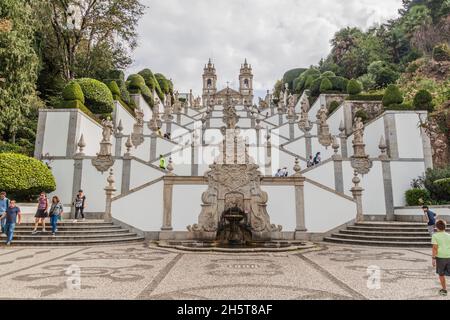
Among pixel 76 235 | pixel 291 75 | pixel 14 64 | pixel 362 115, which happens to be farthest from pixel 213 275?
pixel 291 75

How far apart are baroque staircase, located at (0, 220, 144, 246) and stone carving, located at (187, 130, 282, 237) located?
2.64 metres

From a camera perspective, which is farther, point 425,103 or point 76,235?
point 425,103

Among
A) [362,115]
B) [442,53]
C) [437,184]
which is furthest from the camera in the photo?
[442,53]

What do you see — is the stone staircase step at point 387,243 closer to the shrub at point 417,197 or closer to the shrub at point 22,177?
the shrub at point 417,197

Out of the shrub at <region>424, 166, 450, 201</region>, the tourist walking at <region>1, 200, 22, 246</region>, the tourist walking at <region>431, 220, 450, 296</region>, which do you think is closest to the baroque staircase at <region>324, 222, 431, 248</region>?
the shrub at <region>424, 166, 450, 201</region>

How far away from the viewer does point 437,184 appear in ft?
48.2

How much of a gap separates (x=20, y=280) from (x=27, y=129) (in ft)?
55.1

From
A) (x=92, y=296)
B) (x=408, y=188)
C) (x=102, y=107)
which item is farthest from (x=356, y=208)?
(x=102, y=107)

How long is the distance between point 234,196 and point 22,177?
9.13 metres

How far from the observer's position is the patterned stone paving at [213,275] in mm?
4461

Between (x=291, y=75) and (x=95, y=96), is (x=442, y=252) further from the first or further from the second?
(x=291, y=75)

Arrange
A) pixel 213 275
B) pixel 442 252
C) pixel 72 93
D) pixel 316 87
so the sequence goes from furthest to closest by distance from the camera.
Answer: pixel 316 87 → pixel 72 93 → pixel 213 275 → pixel 442 252

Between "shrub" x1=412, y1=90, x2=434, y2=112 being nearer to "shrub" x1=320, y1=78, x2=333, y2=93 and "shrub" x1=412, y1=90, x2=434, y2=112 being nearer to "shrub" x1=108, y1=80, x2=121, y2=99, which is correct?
"shrub" x1=320, y1=78, x2=333, y2=93
